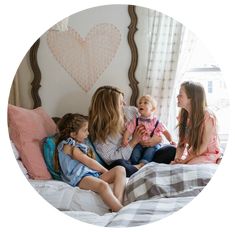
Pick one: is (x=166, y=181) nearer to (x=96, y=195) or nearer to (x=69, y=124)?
(x=96, y=195)

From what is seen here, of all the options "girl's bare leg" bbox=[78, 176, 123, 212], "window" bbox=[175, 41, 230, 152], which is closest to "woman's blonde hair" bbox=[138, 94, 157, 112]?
"window" bbox=[175, 41, 230, 152]

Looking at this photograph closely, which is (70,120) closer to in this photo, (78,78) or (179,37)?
(78,78)

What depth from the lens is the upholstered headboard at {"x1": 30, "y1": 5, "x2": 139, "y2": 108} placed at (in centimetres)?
132

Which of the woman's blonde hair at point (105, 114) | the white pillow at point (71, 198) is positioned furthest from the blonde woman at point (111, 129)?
the white pillow at point (71, 198)

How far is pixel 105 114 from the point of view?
1.31 metres

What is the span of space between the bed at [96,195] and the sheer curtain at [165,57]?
0.15 ft

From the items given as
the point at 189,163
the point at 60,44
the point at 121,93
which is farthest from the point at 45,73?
the point at 189,163

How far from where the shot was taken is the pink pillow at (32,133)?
1333mm

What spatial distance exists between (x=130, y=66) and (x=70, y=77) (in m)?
0.16

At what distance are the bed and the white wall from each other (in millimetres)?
15

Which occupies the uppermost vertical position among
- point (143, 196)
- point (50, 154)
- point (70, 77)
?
point (70, 77)

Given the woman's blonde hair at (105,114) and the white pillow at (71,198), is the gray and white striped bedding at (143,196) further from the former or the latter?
the woman's blonde hair at (105,114)

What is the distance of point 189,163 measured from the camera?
1.33 metres

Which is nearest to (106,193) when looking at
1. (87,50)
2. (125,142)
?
(125,142)
